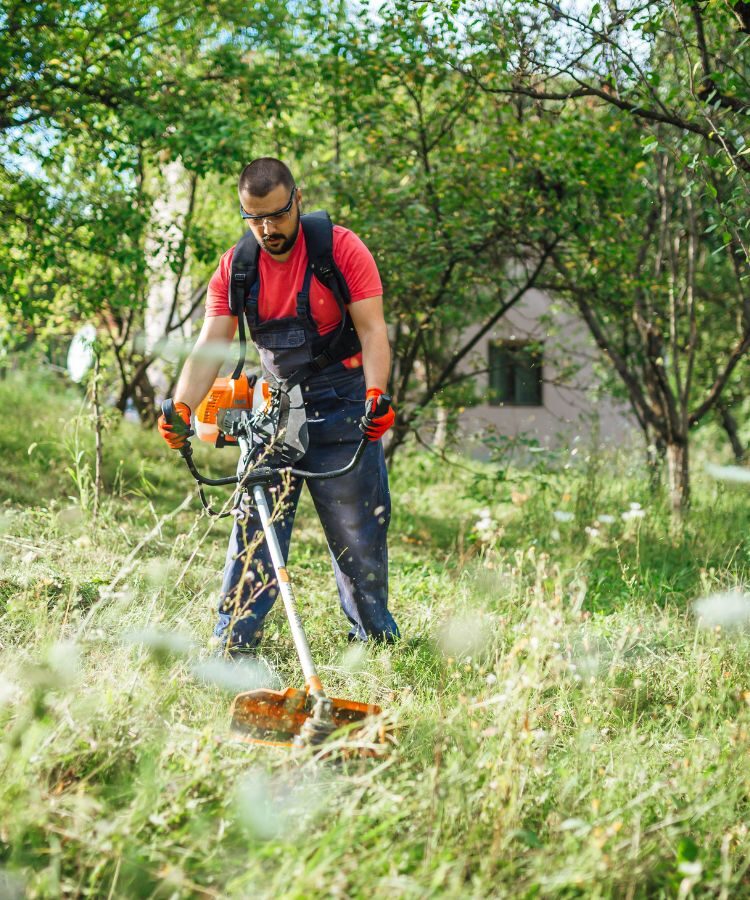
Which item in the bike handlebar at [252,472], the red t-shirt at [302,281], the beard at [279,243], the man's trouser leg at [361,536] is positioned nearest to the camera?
the bike handlebar at [252,472]

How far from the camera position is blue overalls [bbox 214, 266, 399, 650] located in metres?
3.50

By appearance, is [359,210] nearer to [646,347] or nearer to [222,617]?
[646,347]

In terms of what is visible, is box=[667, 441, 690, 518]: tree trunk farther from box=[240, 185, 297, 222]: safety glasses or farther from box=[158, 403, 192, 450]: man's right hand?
box=[158, 403, 192, 450]: man's right hand

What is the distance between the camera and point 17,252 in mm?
7312

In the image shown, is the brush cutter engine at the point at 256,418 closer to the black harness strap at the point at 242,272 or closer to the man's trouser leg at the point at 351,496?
the black harness strap at the point at 242,272

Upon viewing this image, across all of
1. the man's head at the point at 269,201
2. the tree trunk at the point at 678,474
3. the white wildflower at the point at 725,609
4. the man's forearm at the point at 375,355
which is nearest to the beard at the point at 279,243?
the man's head at the point at 269,201

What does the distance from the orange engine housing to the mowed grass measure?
0.74 meters

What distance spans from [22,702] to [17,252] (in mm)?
5953

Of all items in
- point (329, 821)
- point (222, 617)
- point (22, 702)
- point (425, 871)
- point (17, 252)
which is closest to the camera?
point (425, 871)

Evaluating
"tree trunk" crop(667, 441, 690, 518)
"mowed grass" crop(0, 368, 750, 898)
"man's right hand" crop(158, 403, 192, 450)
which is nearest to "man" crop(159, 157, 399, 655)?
"man's right hand" crop(158, 403, 192, 450)

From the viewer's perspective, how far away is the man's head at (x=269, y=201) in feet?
10.5

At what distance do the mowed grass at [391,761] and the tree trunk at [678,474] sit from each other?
7.62ft

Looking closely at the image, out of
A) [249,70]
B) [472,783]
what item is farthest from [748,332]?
[472,783]

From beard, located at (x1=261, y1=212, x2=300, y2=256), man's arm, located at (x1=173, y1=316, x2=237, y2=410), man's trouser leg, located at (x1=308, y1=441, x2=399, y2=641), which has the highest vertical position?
beard, located at (x1=261, y1=212, x2=300, y2=256)
